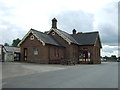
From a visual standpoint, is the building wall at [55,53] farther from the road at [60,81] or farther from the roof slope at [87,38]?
the road at [60,81]

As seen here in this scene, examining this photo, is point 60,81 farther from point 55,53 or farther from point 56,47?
point 56,47

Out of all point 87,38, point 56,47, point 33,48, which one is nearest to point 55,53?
point 56,47

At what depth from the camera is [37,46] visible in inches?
1297

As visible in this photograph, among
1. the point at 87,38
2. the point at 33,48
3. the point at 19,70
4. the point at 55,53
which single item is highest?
the point at 87,38

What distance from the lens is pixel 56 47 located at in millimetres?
36281

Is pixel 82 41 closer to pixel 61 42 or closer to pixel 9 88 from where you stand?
pixel 61 42

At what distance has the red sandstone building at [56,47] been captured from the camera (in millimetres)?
32688

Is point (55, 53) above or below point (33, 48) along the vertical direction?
below

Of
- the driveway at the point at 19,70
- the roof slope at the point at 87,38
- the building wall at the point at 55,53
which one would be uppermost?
the roof slope at the point at 87,38

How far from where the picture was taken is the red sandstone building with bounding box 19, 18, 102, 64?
3269cm

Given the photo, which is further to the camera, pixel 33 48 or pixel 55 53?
pixel 55 53

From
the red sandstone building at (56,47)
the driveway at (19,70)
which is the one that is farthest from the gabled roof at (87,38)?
the driveway at (19,70)

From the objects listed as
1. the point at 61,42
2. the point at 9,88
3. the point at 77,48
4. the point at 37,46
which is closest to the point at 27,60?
the point at 37,46

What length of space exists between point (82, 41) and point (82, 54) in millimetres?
3327
